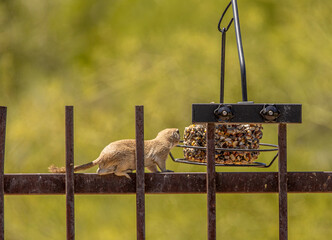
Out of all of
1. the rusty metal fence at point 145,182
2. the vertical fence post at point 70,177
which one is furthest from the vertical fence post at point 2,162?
the vertical fence post at point 70,177

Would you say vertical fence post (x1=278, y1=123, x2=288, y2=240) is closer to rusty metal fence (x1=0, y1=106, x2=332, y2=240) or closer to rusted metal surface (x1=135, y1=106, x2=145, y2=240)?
rusty metal fence (x1=0, y1=106, x2=332, y2=240)

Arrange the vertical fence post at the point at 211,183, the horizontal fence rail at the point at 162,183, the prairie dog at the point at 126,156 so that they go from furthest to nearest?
the prairie dog at the point at 126,156 → the horizontal fence rail at the point at 162,183 → the vertical fence post at the point at 211,183

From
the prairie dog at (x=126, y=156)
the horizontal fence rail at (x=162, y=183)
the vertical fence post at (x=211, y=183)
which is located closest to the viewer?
the vertical fence post at (x=211, y=183)

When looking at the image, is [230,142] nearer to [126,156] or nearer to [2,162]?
[126,156]

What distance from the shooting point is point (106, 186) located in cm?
208

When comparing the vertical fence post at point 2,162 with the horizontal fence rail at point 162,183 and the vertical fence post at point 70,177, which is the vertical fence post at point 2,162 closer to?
the horizontal fence rail at point 162,183

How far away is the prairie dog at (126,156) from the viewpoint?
220 cm

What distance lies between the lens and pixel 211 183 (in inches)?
78.2

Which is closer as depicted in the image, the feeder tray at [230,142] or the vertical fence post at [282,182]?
the vertical fence post at [282,182]

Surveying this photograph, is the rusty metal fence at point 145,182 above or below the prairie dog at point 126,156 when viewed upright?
below

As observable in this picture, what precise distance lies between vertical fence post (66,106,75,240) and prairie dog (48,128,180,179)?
0.17m

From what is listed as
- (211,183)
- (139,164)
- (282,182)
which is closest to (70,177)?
(139,164)

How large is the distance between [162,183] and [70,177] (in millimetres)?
346

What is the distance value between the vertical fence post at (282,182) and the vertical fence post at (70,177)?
0.76m
